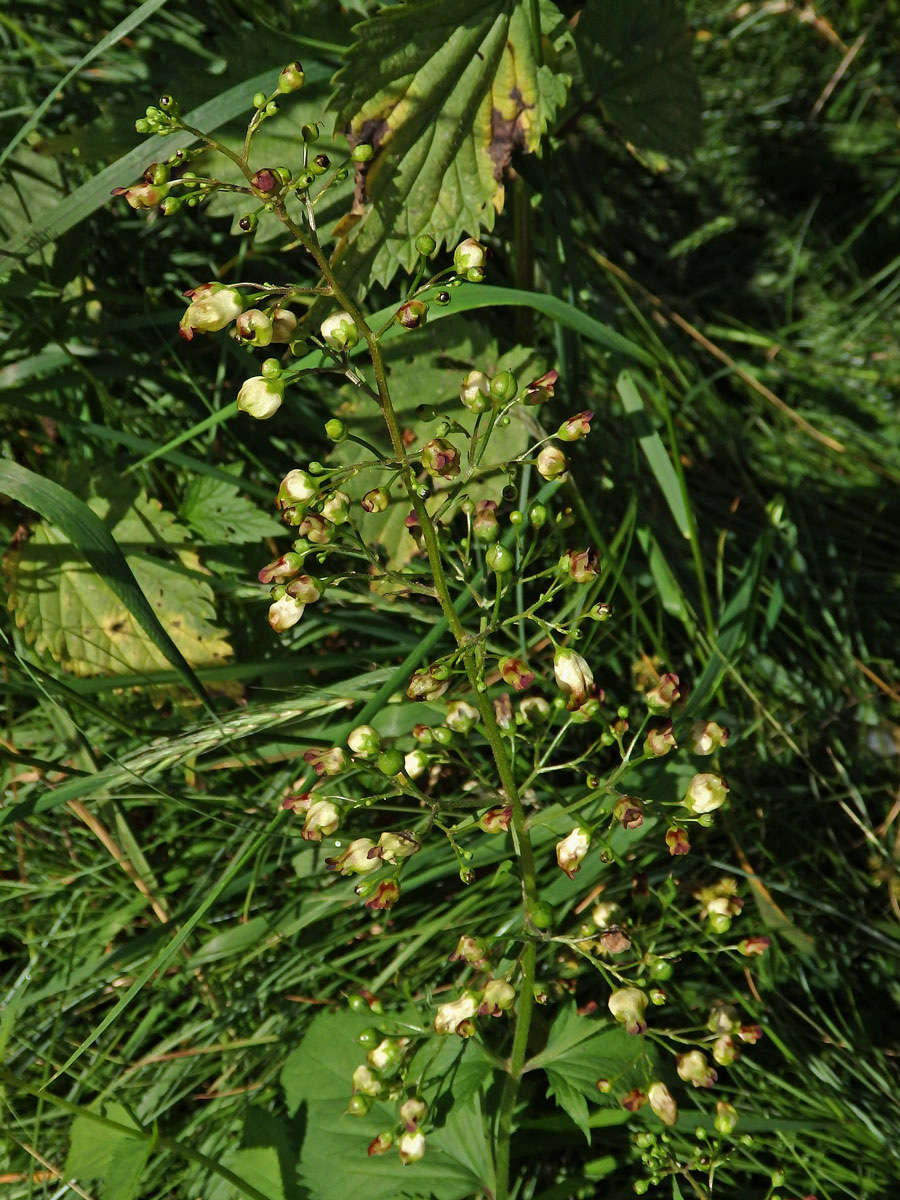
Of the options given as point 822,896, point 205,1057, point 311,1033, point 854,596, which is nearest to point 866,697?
point 854,596

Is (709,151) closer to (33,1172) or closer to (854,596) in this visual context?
(854,596)

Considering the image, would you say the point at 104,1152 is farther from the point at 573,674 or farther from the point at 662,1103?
the point at 573,674

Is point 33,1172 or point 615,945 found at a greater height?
point 615,945

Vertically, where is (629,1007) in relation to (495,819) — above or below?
Answer: below

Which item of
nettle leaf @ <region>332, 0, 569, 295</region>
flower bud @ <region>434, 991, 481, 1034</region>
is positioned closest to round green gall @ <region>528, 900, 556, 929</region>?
flower bud @ <region>434, 991, 481, 1034</region>

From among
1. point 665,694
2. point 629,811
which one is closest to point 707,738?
point 665,694

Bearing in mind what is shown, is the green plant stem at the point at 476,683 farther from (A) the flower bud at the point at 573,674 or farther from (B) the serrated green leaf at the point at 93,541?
(B) the serrated green leaf at the point at 93,541
